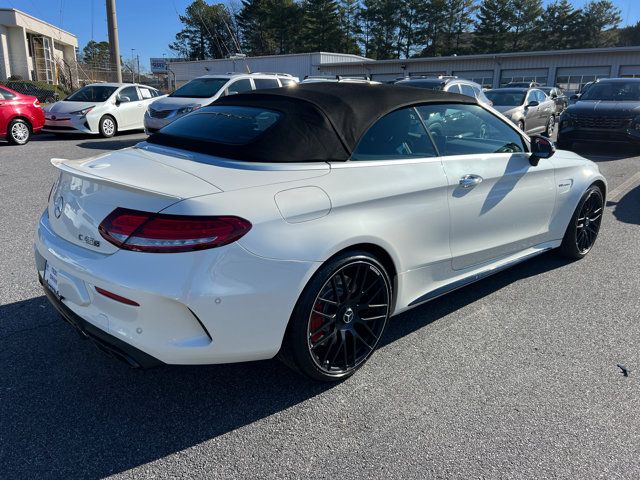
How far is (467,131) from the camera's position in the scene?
388cm

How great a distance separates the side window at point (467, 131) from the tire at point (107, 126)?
12102mm

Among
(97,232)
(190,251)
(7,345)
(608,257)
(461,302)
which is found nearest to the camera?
(190,251)

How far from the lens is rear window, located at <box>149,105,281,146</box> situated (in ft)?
9.76

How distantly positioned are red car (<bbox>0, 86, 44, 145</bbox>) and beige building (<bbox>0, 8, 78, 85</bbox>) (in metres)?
19.0

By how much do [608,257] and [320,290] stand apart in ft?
12.5

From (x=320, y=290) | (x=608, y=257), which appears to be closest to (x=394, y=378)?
(x=320, y=290)

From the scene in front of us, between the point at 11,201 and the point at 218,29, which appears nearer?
the point at 11,201

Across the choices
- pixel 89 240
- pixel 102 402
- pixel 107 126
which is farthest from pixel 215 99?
pixel 102 402

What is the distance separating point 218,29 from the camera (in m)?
88.7

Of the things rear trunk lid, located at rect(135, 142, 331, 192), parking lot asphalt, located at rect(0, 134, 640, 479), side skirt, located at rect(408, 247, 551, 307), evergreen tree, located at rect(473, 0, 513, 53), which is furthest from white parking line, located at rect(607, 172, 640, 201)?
evergreen tree, located at rect(473, 0, 513, 53)

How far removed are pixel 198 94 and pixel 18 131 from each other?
4325 mm

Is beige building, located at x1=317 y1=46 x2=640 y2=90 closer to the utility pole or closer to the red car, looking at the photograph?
the utility pole

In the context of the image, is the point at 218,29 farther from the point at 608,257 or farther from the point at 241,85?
the point at 608,257

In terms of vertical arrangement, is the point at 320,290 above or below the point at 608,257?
above
